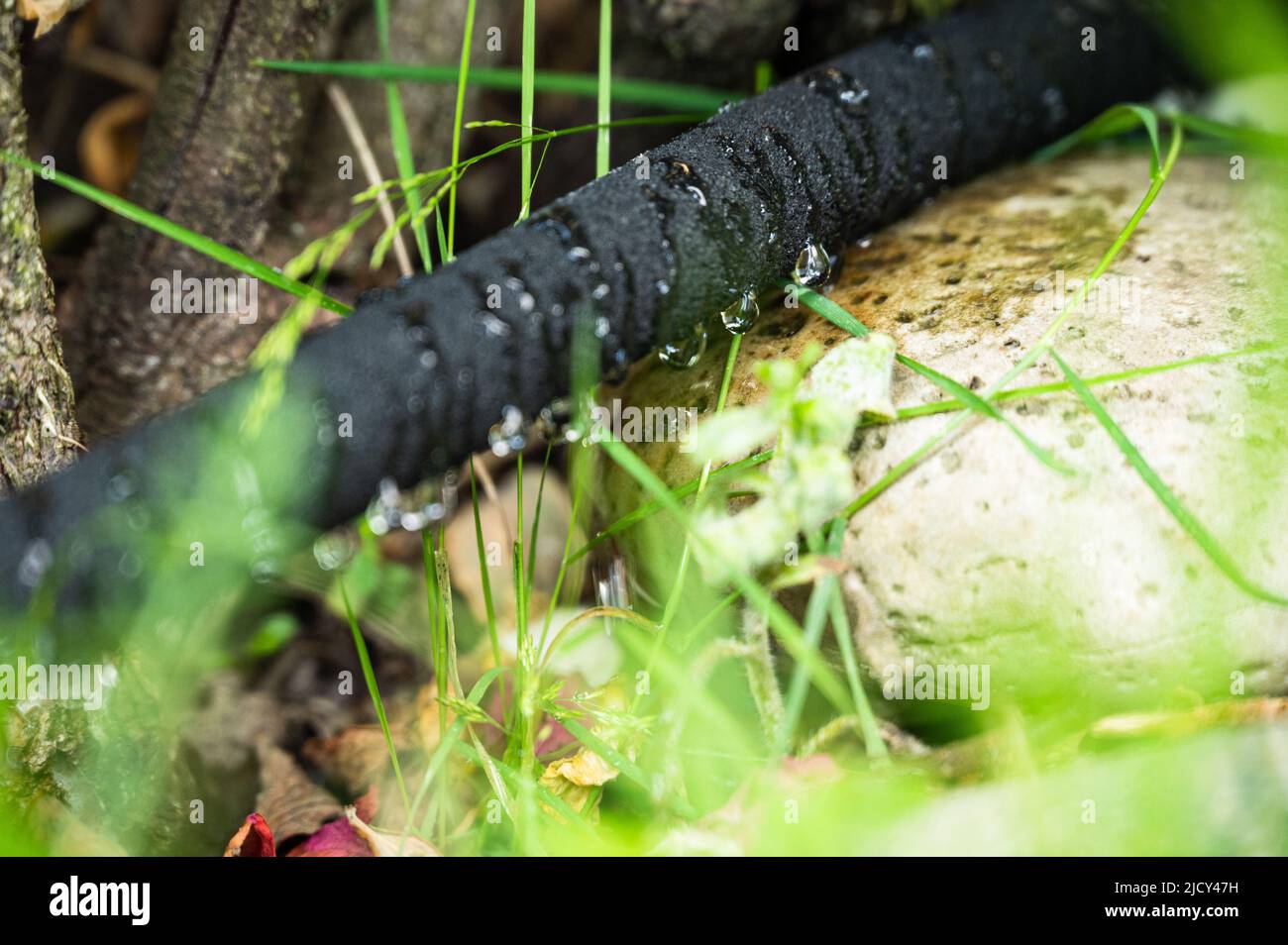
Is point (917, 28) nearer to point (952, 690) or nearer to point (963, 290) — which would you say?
point (963, 290)

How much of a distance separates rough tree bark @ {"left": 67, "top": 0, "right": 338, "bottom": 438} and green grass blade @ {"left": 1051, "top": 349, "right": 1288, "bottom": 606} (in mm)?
1668

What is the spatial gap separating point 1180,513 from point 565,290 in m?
0.97

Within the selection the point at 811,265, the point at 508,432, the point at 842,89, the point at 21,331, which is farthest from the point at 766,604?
the point at 21,331

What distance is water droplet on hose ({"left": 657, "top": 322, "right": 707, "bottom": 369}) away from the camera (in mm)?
1793

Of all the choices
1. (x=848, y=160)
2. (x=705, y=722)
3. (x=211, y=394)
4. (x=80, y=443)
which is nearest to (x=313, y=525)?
(x=211, y=394)

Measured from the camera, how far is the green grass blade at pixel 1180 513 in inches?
Answer: 57.4

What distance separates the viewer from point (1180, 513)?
1459 millimetres

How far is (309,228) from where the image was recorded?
236cm

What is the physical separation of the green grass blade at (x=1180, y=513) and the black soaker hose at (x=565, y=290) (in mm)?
610
